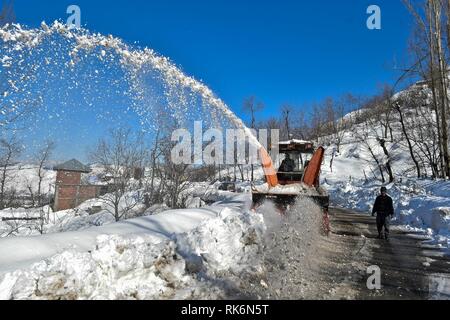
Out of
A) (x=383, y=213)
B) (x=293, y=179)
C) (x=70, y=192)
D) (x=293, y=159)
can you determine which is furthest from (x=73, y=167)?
(x=383, y=213)

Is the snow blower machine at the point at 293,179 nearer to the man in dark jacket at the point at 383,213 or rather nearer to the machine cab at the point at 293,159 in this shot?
the machine cab at the point at 293,159

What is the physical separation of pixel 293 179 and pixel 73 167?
2093 inches

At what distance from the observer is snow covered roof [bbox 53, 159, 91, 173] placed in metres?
57.8

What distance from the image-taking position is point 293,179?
1312cm

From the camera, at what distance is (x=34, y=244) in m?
5.12

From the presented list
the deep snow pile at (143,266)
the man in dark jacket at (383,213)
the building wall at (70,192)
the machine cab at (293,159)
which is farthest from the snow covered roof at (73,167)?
the deep snow pile at (143,266)

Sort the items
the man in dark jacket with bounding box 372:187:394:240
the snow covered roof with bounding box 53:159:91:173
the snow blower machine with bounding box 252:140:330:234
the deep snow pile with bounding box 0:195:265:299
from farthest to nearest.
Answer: the snow covered roof with bounding box 53:159:91:173 → the man in dark jacket with bounding box 372:187:394:240 → the snow blower machine with bounding box 252:140:330:234 → the deep snow pile with bounding box 0:195:265:299

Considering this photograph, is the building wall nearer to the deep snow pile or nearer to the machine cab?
the machine cab

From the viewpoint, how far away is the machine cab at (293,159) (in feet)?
43.0

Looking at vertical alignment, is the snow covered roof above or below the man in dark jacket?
above

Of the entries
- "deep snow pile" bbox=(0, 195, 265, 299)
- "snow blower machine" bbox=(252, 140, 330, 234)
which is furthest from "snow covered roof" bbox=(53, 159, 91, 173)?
"deep snow pile" bbox=(0, 195, 265, 299)

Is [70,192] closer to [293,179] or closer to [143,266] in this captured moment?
[293,179]

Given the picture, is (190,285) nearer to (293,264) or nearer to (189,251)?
(189,251)
